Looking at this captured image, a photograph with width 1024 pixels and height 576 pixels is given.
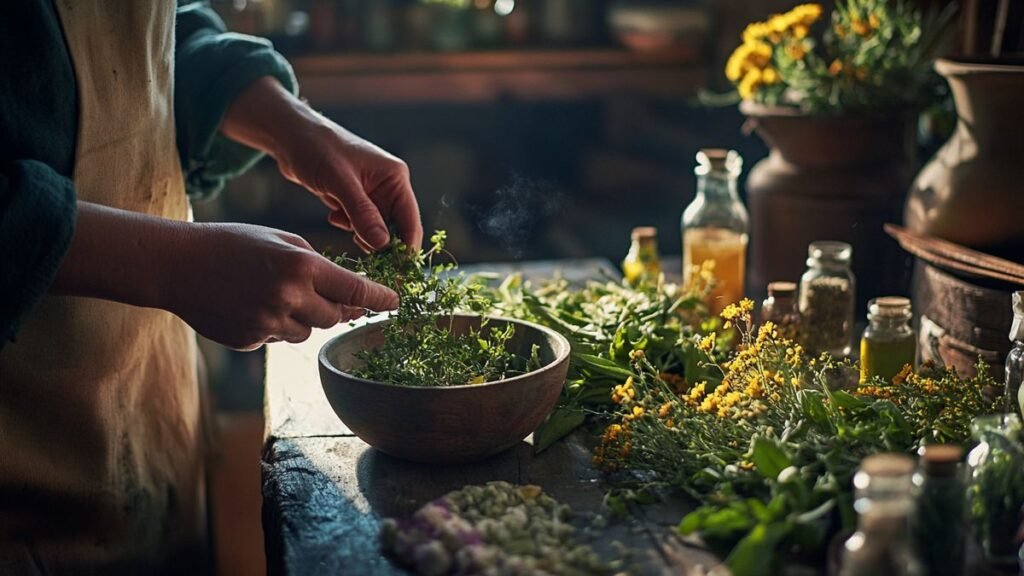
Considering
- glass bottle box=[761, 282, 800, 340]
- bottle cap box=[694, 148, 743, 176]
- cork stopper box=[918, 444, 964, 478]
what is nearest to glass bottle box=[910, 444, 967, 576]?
cork stopper box=[918, 444, 964, 478]

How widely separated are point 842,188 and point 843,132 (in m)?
0.10

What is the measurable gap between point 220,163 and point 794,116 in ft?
3.23

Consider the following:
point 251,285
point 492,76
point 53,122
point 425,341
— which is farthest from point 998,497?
point 492,76

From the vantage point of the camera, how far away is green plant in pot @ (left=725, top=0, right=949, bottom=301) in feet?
6.31

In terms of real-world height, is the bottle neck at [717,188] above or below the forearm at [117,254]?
below

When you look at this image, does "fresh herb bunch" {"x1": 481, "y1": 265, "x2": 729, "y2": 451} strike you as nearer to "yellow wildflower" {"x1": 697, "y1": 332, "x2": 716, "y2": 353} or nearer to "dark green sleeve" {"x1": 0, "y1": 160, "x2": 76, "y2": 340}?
"yellow wildflower" {"x1": 697, "y1": 332, "x2": 716, "y2": 353}

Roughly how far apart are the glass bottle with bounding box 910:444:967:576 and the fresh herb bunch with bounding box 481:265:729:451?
508 millimetres

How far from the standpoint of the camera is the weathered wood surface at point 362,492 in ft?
3.60

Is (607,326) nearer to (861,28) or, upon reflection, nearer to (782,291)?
(782,291)

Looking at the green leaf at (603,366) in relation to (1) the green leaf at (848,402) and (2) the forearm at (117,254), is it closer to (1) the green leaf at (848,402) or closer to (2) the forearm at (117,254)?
(1) the green leaf at (848,402)

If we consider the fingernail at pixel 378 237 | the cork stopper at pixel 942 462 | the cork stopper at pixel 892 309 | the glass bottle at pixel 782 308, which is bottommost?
the glass bottle at pixel 782 308

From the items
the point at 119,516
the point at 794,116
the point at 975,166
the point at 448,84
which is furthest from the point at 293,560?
the point at 448,84

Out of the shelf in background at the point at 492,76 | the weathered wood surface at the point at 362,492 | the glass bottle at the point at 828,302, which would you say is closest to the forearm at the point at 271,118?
the weathered wood surface at the point at 362,492

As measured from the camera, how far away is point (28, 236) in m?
1.10
